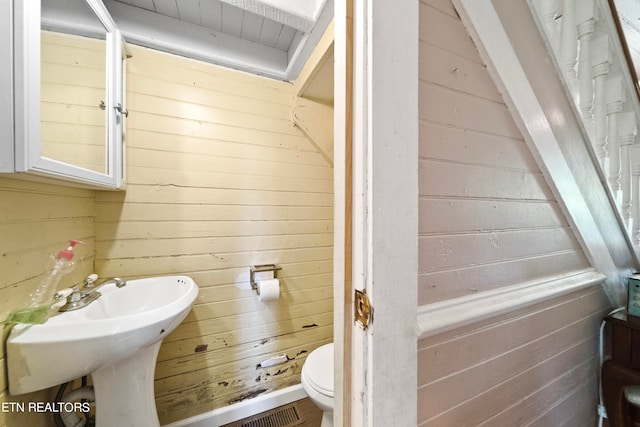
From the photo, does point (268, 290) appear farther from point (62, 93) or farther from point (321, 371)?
point (62, 93)

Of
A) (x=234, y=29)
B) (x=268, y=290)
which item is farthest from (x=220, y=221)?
(x=234, y=29)

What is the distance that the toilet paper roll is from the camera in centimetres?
136

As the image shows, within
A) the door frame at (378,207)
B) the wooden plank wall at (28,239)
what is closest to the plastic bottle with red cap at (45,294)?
the wooden plank wall at (28,239)

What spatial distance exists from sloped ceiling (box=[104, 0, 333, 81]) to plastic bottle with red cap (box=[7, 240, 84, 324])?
45.2 inches

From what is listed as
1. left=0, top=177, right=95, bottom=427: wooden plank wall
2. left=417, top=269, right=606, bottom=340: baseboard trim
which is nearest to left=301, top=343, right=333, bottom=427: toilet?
left=417, top=269, right=606, bottom=340: baseboard trim

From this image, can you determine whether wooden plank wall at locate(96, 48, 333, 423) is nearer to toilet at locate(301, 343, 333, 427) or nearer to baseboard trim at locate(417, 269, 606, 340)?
toilet at locate(301, 343, 333, 427)

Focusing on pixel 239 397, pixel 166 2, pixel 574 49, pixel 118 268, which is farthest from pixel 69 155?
pixel 574 49

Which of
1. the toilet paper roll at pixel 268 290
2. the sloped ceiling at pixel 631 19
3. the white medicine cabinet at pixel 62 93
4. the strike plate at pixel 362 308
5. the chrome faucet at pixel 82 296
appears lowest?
the toilet paper roll at pixel 268 290

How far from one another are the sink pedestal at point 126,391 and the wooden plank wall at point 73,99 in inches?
30.9

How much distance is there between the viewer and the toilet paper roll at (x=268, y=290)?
53.6 inches

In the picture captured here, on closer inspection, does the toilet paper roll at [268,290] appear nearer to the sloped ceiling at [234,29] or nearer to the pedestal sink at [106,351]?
the pedestal sink at [106,351]

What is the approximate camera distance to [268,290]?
53.9 inches

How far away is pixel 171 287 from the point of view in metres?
Answer: 1.16

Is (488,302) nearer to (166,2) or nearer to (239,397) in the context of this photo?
(239,397)
